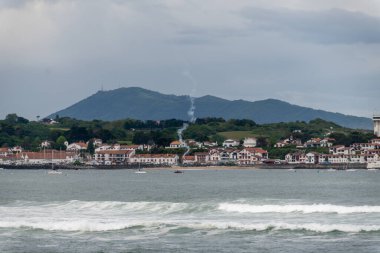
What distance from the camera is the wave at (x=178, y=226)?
44.6m

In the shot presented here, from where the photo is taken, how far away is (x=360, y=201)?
70.2 metres

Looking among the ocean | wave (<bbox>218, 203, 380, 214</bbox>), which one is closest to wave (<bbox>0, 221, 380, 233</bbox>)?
the ocean

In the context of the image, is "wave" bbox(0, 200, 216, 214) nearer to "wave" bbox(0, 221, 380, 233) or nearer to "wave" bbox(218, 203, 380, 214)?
"wave" bbox(218, 203, 380, 214)

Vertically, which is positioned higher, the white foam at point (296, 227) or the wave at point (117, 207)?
the wave at point (117, 207)

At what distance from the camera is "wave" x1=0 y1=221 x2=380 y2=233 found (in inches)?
1754

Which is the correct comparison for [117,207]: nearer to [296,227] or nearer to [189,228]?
[189,228]

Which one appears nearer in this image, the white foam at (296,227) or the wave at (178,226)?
the white foam at (296,227)

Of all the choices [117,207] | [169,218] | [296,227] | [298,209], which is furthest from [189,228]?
[117,207]

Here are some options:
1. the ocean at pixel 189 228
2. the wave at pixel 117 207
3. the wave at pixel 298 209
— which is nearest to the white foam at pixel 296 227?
the ocean at pixel 189 228

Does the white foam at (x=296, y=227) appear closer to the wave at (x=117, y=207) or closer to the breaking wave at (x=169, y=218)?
the breaking wave at (x=169, y=218)

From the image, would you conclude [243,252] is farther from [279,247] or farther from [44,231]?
[44,231]

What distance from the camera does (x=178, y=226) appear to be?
4703cm

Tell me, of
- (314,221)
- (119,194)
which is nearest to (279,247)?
(314,221)

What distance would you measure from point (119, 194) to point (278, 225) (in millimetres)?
43723
